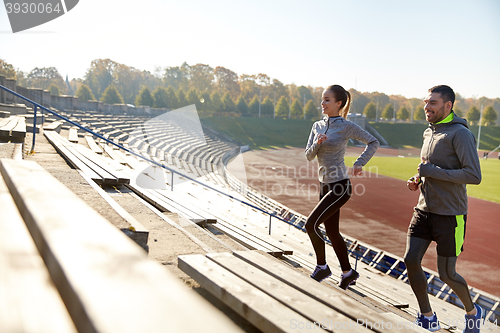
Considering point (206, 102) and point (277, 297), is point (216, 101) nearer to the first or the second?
point (206, 102)

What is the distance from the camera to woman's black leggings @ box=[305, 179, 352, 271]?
134 inches

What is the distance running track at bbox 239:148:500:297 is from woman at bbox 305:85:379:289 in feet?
29.4

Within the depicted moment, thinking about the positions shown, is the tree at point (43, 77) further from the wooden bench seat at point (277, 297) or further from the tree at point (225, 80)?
the wooden bench seat at point (277, 297)

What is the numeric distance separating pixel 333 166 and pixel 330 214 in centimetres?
47

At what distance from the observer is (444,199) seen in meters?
2.90

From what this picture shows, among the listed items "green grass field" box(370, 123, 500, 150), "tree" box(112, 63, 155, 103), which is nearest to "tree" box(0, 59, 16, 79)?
"tree" box(112, 63, 155, 103)

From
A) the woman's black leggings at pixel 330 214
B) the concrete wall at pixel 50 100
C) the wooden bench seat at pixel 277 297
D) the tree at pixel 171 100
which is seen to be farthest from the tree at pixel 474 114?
the wooden bench seat at pixel 277 297

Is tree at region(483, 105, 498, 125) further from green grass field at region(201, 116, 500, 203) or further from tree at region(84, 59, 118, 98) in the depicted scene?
tree at region(84, 59, 118, 98)

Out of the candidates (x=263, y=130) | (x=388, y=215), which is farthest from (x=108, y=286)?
(x=263, y=130)

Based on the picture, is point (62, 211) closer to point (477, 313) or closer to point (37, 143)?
point (477, 313)

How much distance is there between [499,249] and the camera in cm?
1328

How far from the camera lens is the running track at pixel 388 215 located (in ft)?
38.1

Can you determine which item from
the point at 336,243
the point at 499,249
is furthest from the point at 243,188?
the point at 336,243

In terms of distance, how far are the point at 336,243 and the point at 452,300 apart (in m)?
6.66
